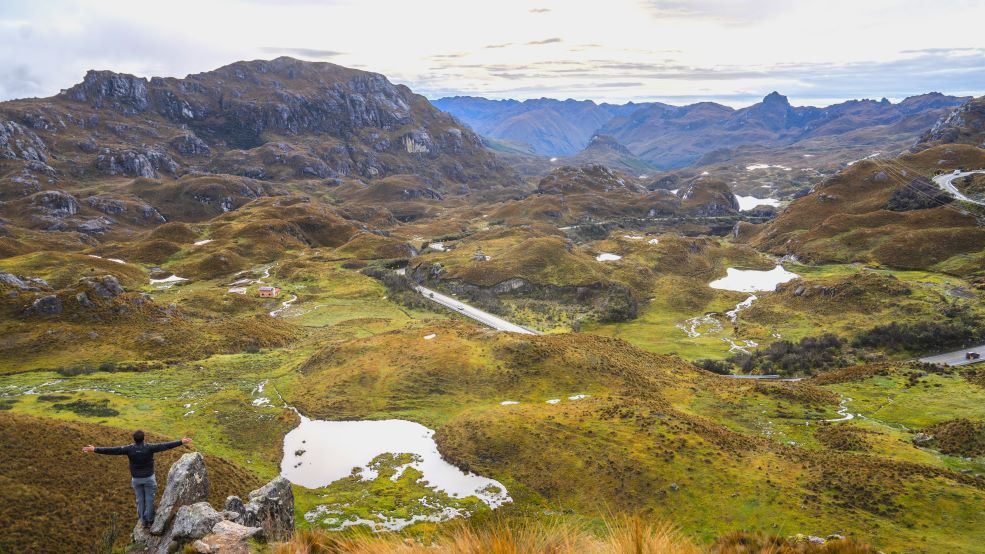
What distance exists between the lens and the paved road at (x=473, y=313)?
315 ft

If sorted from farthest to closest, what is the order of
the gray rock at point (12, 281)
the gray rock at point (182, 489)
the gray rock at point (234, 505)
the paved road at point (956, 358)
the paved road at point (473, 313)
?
the paved road at point (473, 313)
the paved road at point (956, 358)
the gray rock at point (12, 281)
the gray rock at point (234, 505)
the gray rock at point (182, 489)

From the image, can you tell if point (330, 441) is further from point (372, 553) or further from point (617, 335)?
point (617, 335)

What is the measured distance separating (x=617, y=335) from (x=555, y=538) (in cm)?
9305

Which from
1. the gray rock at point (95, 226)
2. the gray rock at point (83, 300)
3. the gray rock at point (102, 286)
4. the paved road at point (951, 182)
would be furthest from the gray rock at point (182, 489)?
the gray rock at point (95, 226)

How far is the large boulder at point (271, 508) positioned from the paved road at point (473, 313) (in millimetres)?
65323

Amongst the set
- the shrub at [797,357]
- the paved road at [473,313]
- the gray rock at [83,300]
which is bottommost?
the paved road at [473,313]

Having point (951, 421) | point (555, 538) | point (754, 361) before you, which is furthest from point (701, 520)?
point (754, 361)

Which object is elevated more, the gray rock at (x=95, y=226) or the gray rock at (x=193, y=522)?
the gray rock at (x=193, y=522)

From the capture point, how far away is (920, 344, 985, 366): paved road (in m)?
68.3

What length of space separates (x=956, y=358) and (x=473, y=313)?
78.8m

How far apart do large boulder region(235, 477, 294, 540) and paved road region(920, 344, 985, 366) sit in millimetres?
82744

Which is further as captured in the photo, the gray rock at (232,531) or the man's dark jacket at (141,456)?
the man's dark jacket at (141,456)

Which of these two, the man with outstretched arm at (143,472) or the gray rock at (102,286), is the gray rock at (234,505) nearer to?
the man with outstretched arm at (143,472)

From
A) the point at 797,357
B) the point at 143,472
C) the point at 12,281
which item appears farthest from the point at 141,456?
the point at 797,357
